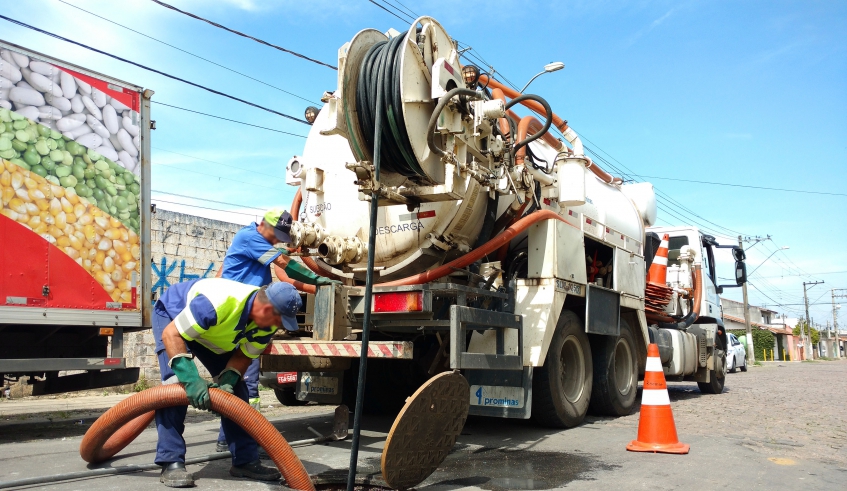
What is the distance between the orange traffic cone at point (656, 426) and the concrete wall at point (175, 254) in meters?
7.63

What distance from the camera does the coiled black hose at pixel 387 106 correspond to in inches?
186

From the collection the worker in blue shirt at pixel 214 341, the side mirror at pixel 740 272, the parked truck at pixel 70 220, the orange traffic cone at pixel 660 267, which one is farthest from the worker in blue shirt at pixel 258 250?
the side mirror at pixel 740 272

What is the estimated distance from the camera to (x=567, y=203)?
249 inches

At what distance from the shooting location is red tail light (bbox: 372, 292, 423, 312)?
489 cm

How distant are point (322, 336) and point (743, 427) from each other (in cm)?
441

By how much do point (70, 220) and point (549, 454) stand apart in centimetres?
489

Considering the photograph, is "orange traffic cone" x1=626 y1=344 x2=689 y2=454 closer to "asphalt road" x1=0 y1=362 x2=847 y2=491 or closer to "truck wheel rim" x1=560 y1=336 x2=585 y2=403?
"asphalt road" x1=0 y1=362 x2=847 y2=491

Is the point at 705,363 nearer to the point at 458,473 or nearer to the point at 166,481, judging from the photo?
the point at 458,473

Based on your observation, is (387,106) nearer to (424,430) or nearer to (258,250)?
(258,250)

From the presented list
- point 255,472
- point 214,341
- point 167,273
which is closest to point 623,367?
point 255,472

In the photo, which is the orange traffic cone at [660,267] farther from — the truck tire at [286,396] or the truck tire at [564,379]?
the truck tire at [286,396]

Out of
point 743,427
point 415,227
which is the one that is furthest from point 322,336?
point 743,427

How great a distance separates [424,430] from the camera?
12.8 feet

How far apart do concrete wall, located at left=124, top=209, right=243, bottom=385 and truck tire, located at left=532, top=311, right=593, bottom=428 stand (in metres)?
6.64
